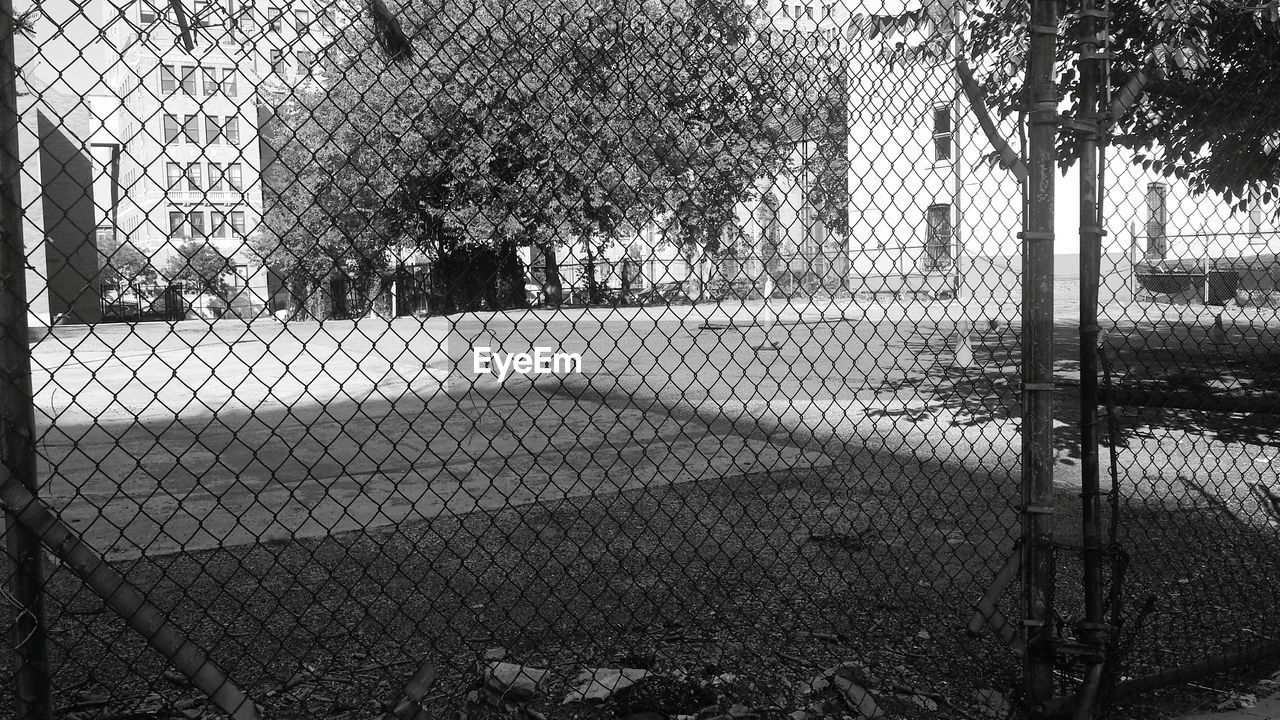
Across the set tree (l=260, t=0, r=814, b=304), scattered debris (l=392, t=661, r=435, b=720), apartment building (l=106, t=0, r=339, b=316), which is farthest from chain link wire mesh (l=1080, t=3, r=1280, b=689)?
apartment building (l=106, t=0, r=339, b=316)

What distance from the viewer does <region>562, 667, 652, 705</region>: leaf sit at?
2885 millimetres

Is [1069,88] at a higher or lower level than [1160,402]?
higher

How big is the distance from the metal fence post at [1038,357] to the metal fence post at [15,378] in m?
2.26

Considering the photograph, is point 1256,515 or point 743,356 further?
point 743,356

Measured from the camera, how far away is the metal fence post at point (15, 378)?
1914mm

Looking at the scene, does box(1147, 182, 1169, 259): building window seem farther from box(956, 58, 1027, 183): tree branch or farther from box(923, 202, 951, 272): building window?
box(956, 58, 1027, 183): tree branch

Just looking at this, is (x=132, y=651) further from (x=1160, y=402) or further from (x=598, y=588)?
(x=1160, y=402)

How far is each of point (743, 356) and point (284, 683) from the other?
11595 mm

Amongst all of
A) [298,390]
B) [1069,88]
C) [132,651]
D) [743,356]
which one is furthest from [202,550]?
[743,356]

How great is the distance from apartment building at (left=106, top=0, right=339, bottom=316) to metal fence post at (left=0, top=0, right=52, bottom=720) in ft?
0.61

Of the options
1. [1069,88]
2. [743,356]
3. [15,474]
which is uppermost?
[1069,88]

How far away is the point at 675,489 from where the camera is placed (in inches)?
223

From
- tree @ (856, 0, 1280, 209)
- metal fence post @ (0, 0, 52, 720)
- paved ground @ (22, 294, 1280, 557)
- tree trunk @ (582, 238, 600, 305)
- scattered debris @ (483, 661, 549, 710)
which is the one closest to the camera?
metal fence post @ (0, 0, 52, 720)

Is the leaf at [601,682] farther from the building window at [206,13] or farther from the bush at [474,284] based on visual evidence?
the building window at [206,13]
